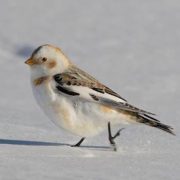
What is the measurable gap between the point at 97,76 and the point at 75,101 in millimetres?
3809

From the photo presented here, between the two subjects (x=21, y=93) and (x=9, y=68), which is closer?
(x=21, y=93)

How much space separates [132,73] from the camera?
9.58 m

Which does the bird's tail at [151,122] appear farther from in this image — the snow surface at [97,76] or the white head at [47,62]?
the white head at [47,62]

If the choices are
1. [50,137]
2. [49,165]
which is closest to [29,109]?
[50,137]

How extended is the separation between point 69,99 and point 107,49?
4.75 m

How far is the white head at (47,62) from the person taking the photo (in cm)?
602

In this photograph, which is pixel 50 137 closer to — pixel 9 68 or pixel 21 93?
pixel 21 93

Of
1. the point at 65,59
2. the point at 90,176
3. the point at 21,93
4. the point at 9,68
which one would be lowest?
the point at 90,176

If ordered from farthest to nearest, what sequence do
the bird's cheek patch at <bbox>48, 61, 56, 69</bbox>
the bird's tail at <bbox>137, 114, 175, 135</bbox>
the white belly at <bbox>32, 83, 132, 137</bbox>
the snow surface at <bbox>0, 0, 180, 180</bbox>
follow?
the bird's cheek patch at <bbox>48, 61, 56, 69</bbox>, the bird's tail at <bbox>137, 114, 175, 135</bbox>, the white belly at <bbox>32, 83, 132, 137</bbox>, the snow surface at <bbox>0, 0, 180, 180</bbox>

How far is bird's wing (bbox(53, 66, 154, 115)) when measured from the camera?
5812 mm

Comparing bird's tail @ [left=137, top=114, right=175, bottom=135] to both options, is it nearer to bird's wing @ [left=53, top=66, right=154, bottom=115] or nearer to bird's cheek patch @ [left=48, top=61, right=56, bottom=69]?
bird's wing @ [left=53, top=66, right=154, bottom=115]

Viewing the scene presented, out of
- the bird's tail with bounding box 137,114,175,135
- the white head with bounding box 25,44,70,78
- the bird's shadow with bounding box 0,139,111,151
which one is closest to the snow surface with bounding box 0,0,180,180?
the bird's shadow with bounding box 0,139,111,151

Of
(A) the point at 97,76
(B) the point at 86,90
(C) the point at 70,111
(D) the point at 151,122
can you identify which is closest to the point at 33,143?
(C) the point at 70,111

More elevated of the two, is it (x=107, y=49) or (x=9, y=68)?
(x=107, y=49)
